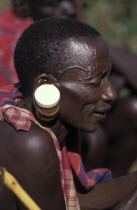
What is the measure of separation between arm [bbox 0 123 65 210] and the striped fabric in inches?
2.1

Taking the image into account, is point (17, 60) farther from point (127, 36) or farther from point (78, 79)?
point (127, 36)

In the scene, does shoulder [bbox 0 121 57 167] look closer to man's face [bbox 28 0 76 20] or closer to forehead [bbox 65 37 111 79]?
Answer: forehead [bbox 65 37 111 79]

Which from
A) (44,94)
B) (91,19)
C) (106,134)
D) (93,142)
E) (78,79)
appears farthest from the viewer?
(91,19)

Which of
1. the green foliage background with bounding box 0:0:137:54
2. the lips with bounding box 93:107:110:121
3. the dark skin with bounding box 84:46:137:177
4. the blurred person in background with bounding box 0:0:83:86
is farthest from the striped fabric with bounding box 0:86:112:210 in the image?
the green foliage background with bounding box 0:0:137:54

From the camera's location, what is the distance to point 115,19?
270 inches

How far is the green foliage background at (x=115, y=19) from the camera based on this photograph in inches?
252

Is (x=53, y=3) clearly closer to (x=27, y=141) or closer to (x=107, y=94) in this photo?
(x=107, y=94)

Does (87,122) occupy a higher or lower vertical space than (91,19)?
higher

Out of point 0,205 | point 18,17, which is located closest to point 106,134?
point 18,17

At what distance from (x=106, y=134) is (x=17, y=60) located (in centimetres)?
205

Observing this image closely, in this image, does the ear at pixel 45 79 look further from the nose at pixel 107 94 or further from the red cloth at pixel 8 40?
the red cloth at pixel 8 40

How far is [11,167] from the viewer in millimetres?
2396

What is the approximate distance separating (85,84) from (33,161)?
1.52 feet

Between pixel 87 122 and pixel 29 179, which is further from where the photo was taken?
pixel 87 122
